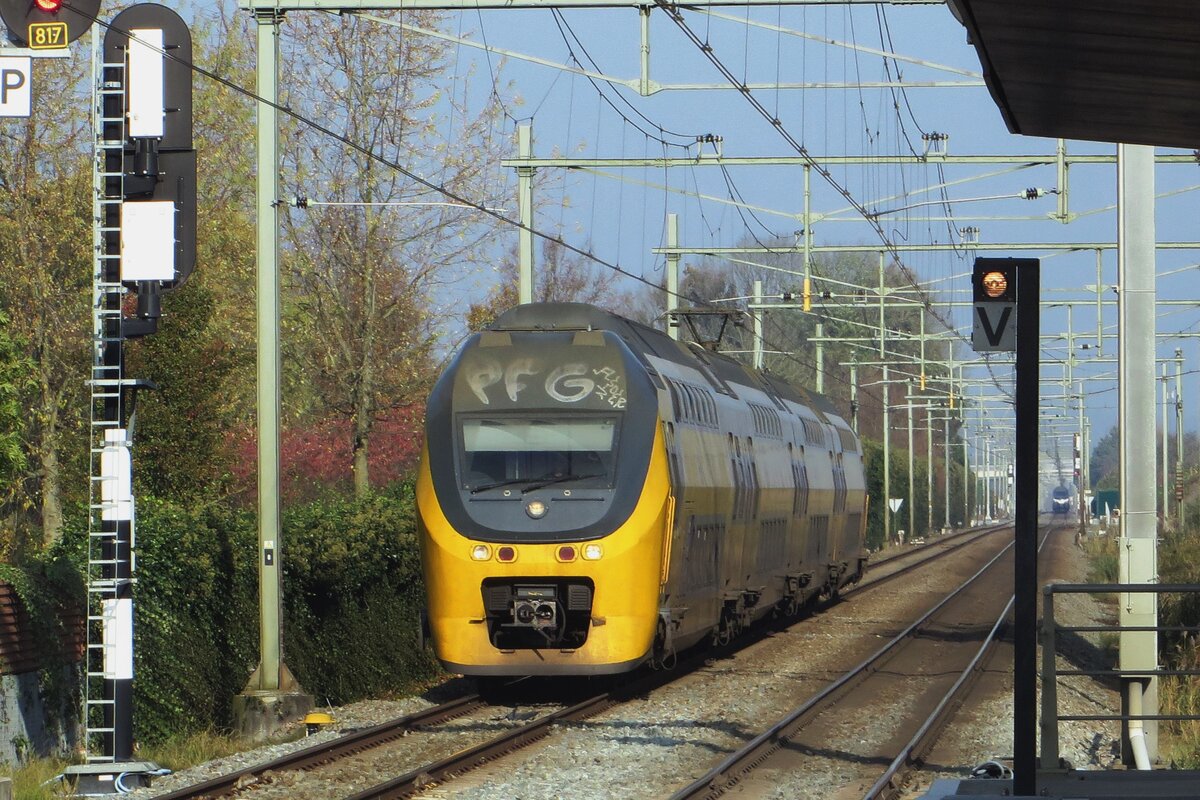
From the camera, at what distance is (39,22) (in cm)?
1352

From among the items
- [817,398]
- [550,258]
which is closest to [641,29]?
[817,398]

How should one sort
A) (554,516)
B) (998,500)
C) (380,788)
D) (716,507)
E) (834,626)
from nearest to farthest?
(380,788)
(554,516)
(716,507)
(834,626)
(998,500)

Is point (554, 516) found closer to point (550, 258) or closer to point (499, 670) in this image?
point (499, 670)

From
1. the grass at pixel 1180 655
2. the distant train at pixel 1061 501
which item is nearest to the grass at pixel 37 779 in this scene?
the grass at pixel 1180 655

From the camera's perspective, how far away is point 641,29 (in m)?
17.3

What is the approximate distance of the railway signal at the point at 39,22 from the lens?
531 inches

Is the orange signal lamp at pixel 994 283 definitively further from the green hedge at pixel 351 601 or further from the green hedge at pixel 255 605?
the green hedge at pixel 351 601

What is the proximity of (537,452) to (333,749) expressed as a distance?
3.55 m

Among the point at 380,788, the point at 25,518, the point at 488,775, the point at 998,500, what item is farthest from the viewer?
the point at 998,500

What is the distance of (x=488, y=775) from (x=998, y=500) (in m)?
150

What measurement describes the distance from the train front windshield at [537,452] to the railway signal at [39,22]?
491cm

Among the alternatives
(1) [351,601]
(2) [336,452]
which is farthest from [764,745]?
(2) [336,452]

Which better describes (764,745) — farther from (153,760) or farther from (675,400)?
(153,760)

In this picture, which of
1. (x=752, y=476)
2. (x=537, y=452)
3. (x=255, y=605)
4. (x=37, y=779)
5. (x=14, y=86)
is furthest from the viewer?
(x=752, y=476)
